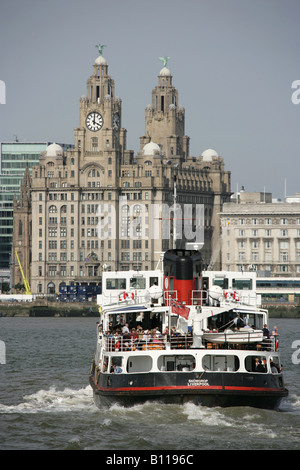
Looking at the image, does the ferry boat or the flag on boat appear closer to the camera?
the ferry boat

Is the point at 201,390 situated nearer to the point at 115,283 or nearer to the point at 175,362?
the point at 175,362

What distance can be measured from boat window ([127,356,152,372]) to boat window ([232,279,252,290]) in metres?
10.3

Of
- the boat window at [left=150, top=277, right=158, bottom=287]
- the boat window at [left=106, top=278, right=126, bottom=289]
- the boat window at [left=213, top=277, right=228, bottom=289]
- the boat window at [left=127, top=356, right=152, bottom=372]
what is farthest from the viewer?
the boat window at [left=106, top=278, right=126, bottom=289]

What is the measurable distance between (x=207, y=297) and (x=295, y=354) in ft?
132

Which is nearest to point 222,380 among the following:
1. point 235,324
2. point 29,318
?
point 235,324

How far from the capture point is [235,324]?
56219 mm

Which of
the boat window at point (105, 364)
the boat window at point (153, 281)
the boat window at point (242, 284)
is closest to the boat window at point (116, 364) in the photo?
the boat window at point (105, 364)

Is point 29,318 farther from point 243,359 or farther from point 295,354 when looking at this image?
point 243,359

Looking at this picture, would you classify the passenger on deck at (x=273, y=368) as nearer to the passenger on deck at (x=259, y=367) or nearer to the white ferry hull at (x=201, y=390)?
the white ferry hull at (x=201, y=390)

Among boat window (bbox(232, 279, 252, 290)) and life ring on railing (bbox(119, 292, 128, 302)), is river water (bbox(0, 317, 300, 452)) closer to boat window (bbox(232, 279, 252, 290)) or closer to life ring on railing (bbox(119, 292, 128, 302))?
life ring on railing (bbox(119, 292, 128, 302))

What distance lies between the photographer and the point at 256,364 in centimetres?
5316

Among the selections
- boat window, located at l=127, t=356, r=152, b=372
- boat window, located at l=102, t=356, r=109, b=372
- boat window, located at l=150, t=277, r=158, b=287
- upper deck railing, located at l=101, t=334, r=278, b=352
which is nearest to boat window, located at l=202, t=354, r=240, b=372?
upper deck railing, located at l=101, t=334, r=278, b=352

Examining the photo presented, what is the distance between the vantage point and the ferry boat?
51781mm

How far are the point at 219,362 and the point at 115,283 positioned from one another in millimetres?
12254
